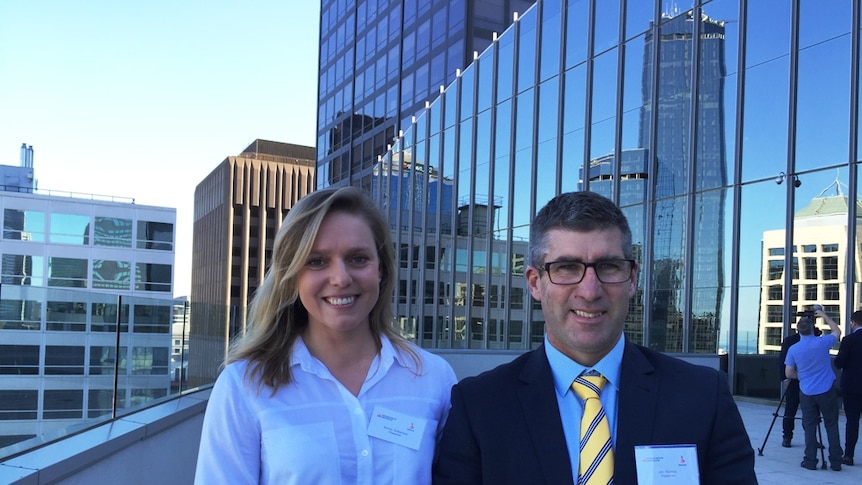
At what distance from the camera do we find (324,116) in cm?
4247

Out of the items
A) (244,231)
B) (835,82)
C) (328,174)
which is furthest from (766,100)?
(244,231)

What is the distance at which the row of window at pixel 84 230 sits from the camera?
61.6m

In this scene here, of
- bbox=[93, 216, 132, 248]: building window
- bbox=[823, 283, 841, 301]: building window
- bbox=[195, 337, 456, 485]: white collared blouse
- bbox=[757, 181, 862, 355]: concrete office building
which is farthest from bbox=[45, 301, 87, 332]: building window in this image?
bbox=[93, 216, 132, 248]: building window

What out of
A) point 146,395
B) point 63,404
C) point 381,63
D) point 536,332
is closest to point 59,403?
point 63,404

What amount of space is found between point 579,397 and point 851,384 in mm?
7280

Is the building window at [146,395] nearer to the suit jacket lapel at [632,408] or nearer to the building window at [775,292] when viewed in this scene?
the suit jacket lapel at [632,408]

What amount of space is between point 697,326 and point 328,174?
2967cm

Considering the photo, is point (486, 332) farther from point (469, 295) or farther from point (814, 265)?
point (814, 265)

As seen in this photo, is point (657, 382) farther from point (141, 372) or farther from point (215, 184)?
point (215, 184)

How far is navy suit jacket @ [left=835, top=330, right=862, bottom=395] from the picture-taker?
766 centimetres

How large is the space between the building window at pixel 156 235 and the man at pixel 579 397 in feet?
233

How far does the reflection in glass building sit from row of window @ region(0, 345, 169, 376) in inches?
401

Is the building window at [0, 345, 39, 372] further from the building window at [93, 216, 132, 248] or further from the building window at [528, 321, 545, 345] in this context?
the building window at [93, 216, 132, 248]

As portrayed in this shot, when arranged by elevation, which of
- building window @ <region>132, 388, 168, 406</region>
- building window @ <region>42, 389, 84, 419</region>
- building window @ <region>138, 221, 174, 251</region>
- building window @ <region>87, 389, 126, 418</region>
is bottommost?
building window @ <region>132, 388, 168, 406</region>
